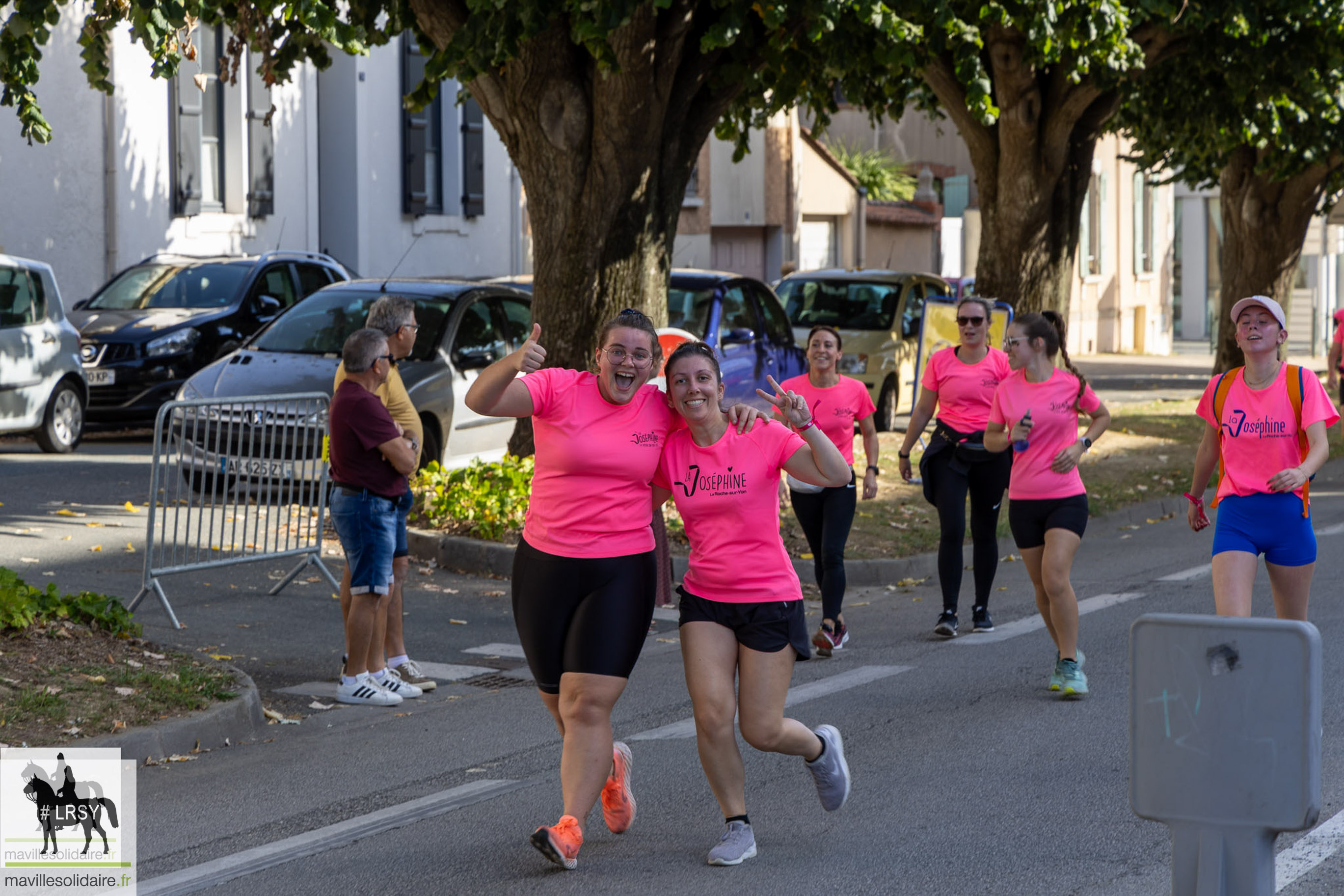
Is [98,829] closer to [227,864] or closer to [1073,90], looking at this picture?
[227,864]

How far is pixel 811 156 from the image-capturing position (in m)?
36.8

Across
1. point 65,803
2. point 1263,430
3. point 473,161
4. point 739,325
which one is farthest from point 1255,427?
point 473,161

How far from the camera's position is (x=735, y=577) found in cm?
520

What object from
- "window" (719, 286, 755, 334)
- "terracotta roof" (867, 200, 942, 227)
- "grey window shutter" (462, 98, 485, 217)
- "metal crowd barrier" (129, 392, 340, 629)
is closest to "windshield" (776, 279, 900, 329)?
"window" (719, 286, 755, 334)

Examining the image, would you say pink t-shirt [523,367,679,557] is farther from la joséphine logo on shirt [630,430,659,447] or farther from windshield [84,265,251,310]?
windshield [84,265,251,310]

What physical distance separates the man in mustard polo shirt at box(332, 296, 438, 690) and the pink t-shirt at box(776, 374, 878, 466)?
85.0 inches

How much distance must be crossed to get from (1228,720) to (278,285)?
16.5m

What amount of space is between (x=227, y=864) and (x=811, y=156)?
32846 millimetres

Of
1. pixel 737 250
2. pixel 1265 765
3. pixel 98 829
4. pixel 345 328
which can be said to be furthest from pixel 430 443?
pixel 737 250

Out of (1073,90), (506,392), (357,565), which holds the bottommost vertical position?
(357,565)

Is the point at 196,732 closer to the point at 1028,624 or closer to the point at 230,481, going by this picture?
the point at 230,481

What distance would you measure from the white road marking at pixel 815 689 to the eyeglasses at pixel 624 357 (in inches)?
82.2

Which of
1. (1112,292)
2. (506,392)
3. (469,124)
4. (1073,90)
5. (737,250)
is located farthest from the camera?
(1112,292)

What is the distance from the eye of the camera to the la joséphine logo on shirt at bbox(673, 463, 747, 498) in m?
5.21
